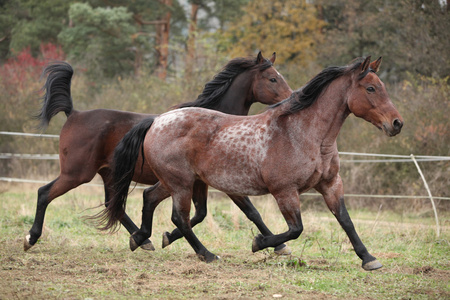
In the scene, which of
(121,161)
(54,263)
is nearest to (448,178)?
(121,161)

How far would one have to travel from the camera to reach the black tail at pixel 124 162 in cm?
609

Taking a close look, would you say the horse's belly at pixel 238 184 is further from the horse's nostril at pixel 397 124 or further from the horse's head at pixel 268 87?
the horse's head at pixel 268 87

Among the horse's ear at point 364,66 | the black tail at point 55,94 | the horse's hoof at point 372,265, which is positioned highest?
the horse's ear at point 364,66

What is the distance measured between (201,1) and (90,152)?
775 inches

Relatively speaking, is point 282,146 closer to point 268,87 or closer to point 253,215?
point 253,215

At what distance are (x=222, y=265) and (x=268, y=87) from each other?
8.40ft

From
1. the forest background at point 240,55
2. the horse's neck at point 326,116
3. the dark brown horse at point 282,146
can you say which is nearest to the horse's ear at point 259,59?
the dark brown horse at point 282,146

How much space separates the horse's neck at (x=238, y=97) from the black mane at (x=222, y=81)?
55 millimetres

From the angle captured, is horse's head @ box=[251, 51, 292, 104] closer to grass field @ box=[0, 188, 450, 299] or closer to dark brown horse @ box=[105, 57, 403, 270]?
dark brown horse @ box=[105, 57, 403, 270]

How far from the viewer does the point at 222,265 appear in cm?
554

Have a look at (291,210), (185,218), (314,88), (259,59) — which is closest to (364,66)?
(314,88)

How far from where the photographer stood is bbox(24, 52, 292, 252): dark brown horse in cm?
662

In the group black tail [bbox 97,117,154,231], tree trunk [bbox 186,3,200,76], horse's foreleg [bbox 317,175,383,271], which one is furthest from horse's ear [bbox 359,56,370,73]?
tree trunk [bbox 186,3,200,76]

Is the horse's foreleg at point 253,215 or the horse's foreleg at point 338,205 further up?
the horse's foreleg at point 338,205
